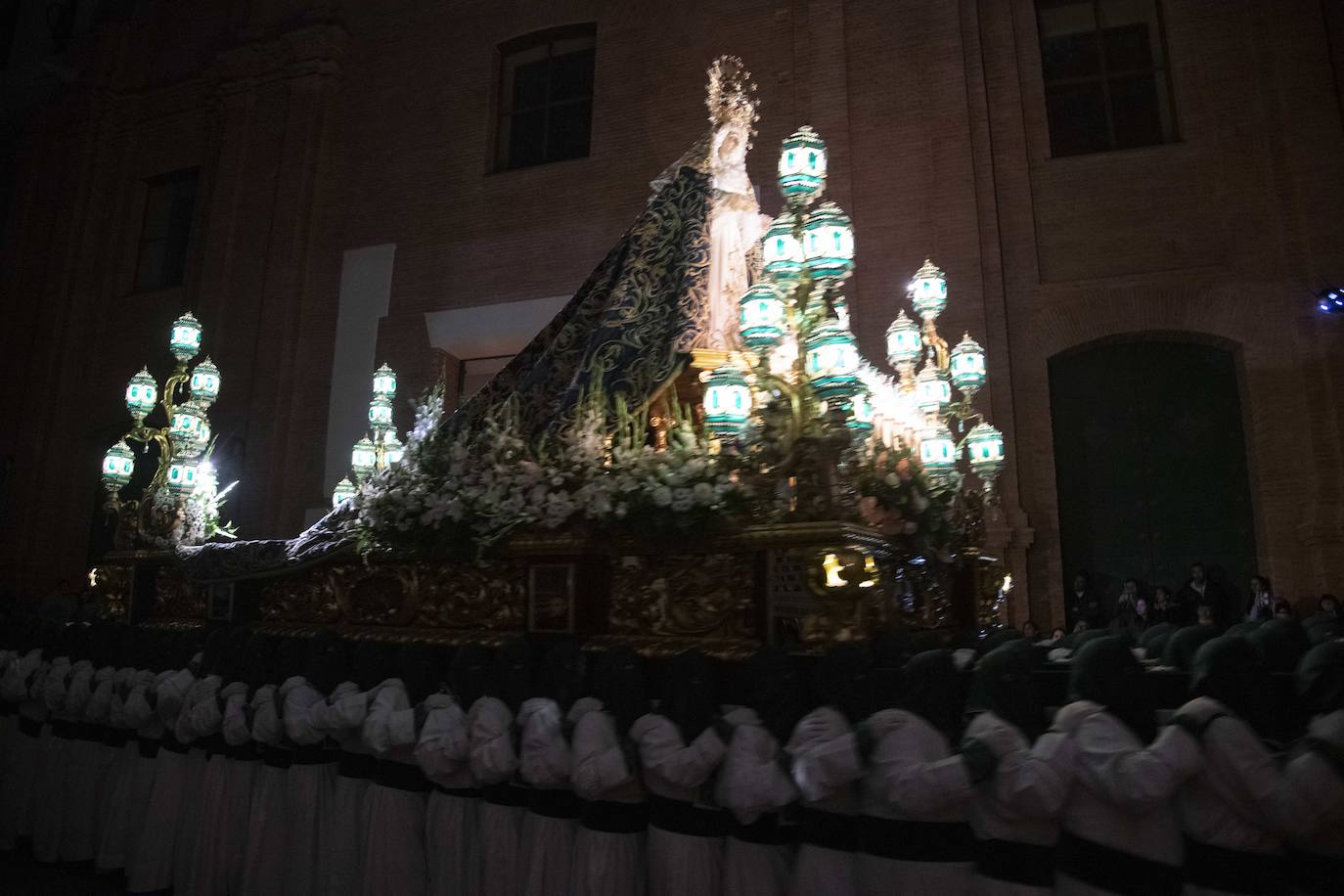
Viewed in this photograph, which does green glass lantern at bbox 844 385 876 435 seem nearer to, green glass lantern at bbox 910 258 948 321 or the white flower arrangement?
the white flower arrangement

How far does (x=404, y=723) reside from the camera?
11.5ft

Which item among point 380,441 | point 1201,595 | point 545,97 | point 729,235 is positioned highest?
point 545,97

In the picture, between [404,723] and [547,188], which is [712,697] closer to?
[404,723]

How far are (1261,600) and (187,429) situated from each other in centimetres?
809

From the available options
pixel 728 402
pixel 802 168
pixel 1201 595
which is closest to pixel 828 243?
pixel 802 168

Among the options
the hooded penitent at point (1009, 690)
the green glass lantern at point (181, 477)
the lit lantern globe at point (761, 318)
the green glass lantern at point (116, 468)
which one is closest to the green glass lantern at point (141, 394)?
the green glass lantern at point (116, 468)

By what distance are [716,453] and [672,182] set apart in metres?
2.16

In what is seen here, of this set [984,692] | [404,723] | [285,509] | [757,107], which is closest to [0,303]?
[285,509]

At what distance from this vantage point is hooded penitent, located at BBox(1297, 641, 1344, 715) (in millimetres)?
2381

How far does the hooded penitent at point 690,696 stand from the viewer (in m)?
3.05

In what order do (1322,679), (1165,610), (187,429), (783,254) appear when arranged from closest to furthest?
(1322,679) → (783,254) → (187,429) → (1165,610)

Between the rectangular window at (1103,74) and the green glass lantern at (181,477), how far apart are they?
825cm

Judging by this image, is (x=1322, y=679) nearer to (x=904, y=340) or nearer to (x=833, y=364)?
(x=833, y=364)

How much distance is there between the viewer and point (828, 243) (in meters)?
3.90
